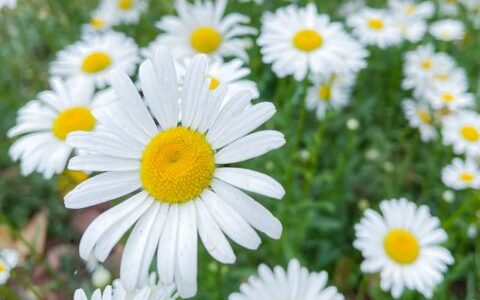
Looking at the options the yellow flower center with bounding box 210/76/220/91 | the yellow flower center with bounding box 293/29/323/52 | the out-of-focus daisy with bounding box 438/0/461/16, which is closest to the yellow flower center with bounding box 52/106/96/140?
the yellow flower center with bounding box 210/76/220/91

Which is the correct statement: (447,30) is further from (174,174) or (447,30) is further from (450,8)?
(174,174)

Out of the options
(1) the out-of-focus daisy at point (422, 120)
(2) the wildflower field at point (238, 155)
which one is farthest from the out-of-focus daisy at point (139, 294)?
(1) the out-of-focus daisy at point (422, 120)

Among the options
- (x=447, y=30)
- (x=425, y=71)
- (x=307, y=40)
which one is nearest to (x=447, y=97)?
(x=425, y=71)

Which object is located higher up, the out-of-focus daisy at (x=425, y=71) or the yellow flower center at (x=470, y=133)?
the out-of-focus daisy at (x=425, y=71)

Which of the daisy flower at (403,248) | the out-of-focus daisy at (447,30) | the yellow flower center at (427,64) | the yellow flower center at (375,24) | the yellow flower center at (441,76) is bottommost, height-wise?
the daisy flower at (403,248)

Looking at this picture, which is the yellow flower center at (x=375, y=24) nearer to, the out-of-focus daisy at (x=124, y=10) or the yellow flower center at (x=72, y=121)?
the out-of-focus daisy at (x=124, y=10)

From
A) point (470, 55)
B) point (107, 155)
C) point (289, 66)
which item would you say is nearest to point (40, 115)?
point (107, 155)

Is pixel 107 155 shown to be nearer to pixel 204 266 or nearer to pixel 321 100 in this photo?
pixel 204 266
